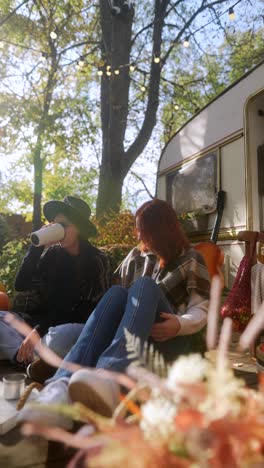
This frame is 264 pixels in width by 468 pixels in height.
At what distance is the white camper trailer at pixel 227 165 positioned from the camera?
449 centimetres

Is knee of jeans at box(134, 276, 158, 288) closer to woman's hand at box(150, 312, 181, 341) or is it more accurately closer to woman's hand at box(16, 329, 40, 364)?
woman's hand at box(150, 312, 181, 341)

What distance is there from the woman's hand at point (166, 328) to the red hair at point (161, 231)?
0.47 meters

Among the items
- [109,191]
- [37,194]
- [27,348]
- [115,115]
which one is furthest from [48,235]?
[37,194]

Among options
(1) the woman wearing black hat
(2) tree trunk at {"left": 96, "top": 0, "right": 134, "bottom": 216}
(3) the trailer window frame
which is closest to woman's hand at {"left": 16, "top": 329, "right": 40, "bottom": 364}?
(1) the woman wearing black hat

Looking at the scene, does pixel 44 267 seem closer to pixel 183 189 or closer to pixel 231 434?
pixel 231 434

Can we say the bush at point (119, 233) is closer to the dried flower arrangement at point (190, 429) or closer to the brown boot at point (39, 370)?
the brown boot at point (39, 370)

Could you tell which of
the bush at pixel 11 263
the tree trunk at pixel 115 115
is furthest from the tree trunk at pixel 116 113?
the bush at pixel 11 263

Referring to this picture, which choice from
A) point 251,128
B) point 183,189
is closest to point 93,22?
point 183,189

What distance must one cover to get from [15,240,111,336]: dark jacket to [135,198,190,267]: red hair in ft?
1.99

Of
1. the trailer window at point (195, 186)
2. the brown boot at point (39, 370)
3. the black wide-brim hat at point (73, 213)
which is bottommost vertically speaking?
the brown boot at point (39, 370)

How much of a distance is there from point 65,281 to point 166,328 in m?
1.07

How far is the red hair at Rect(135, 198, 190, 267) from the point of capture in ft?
7.47

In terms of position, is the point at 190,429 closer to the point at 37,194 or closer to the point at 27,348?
the point at 27,348

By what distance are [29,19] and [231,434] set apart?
1030cm
